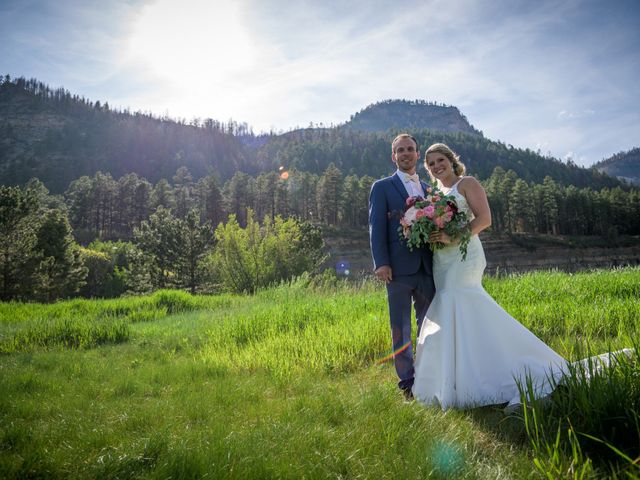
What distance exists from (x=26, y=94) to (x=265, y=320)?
734ft

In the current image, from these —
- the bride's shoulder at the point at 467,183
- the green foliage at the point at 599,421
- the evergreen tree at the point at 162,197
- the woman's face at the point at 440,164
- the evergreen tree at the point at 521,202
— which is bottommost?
the green foliage at the point at 599,421

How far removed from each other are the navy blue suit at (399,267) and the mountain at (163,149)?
435 ft

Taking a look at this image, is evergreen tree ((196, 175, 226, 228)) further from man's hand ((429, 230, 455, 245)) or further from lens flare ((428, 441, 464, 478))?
lens flare ((428, 441, 464, 478))

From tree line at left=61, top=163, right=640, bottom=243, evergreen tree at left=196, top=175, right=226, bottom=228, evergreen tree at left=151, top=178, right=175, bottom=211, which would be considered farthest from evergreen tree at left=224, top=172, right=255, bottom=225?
evergreen tree at left=151, top=178, right=175, bottom=211

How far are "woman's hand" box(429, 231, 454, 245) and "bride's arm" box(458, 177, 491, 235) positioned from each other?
0.30 meters

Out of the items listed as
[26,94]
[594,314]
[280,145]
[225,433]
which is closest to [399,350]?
[225,433]

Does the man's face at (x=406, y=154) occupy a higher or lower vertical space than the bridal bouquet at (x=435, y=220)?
higher

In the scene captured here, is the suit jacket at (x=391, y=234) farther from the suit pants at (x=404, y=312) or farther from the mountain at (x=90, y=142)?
the mountain at (x=90, y=142)

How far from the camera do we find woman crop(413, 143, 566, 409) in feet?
11.1

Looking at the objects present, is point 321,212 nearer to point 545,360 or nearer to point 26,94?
point 545,360

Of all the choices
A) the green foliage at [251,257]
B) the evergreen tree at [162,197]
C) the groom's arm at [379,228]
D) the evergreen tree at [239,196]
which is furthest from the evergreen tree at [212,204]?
the groom's arm at [379,228]

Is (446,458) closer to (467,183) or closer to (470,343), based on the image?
(470,343)

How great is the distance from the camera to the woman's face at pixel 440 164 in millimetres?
4289

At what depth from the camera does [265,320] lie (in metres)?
7.68
